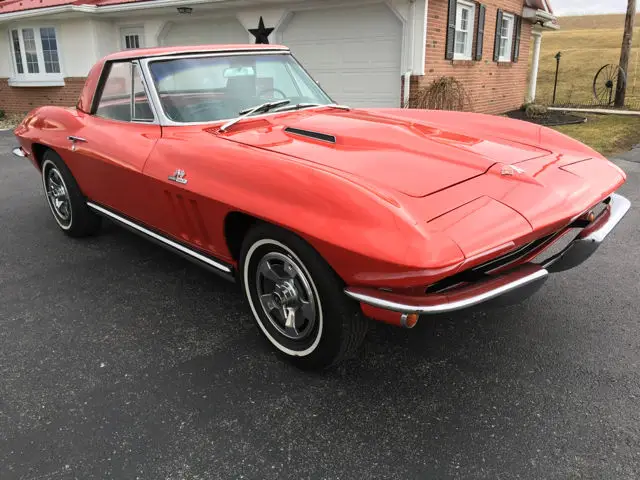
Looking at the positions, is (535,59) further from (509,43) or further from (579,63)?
(579,63)

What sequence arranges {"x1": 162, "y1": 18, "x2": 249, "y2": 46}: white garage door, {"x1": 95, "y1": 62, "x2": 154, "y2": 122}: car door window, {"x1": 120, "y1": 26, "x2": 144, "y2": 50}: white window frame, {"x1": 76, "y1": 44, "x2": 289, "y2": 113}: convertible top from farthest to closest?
{"x1": 120, "y1": 26, "x2": 144, "y2": 50}: white window frame < {"x1": 162, "y1": 18, "x2": 249, "y2": 46}: white garage door < {"x1": 76, "y1": 44, "x2": 289, "y2": 113}: convertible top < {"x1": 95, "y1": 62, "x2": 154, "y2": 122}: car door window

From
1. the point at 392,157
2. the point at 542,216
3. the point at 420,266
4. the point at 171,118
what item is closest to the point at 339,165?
the point at 392,157

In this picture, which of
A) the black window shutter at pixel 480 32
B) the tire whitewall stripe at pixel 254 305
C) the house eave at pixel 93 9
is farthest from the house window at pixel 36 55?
the tire whitewall stripe at pixel 254 305

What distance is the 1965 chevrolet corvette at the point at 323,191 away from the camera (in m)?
2.04

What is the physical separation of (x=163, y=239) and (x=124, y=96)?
1.15 meters

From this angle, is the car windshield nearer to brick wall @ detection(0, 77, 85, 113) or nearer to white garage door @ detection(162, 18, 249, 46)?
white garage door @ detection(162, 18, 249, 46)

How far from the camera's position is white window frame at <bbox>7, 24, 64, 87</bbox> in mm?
14493

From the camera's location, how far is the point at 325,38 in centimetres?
1129

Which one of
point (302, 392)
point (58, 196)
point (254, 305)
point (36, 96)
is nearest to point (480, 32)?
point (58, 196)

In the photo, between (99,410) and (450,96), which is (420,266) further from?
(450,96)

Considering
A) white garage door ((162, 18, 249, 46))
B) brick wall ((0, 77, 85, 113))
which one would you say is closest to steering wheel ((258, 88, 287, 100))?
white garage door ((162, 18, 249, 46))

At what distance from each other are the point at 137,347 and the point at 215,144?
3.83 ft

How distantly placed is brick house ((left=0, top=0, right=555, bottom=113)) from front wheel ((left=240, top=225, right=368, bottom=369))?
876cm

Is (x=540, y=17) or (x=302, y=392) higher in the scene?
(x=540, y=17)
